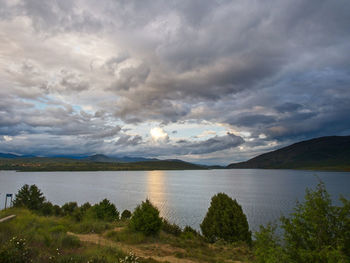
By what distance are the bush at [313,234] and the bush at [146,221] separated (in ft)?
43.2

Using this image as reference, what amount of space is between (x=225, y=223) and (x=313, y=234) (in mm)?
17493

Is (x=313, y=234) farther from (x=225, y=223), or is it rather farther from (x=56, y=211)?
(x=56, y=211)

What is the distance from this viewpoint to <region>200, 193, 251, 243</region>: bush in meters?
23.1

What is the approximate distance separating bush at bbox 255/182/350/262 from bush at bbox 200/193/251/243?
55.2 feet

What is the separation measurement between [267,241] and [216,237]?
17386 millimetres

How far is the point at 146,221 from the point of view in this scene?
19281mm

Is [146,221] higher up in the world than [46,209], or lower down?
higher up

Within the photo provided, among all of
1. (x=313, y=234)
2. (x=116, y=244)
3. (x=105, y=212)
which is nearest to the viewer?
(x=313, y=234)

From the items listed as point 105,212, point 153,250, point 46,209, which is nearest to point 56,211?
point 46,209

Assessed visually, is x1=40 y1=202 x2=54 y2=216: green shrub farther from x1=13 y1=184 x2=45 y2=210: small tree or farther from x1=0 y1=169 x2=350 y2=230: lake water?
x1=0 y1=169 x2=350 y2=230: lake water

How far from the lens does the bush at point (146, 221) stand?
19266 millimetres

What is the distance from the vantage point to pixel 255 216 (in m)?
46.6

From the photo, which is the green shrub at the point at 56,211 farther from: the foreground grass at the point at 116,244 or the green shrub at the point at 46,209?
the foreground grass at the point at 116,244

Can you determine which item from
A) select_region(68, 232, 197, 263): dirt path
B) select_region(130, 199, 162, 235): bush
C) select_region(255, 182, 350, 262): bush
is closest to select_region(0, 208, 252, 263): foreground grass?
select_region(68, 232, 197, 263): dirt path
